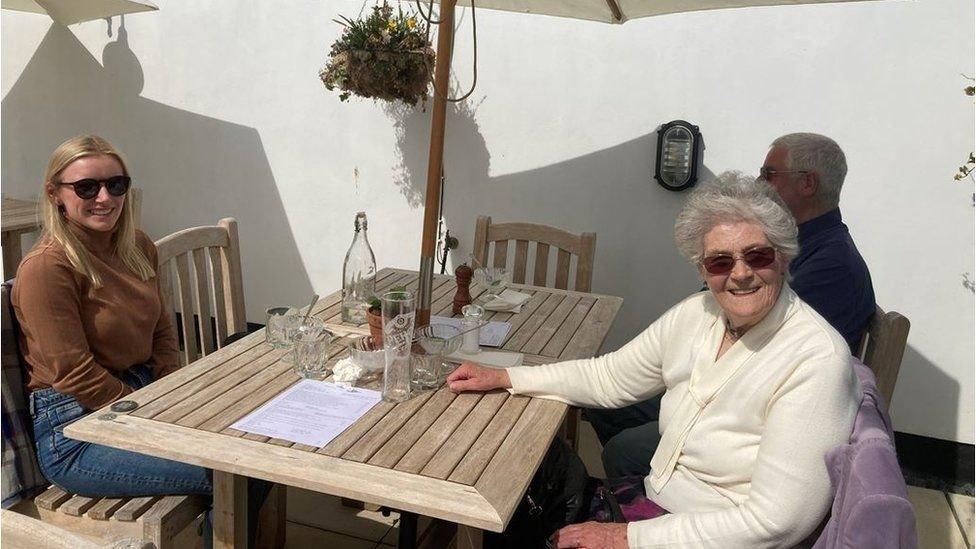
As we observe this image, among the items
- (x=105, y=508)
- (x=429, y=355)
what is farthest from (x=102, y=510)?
(x=429, y=355)

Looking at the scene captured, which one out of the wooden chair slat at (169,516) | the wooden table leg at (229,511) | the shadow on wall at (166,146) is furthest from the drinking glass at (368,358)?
the shadow on wall at (166,146)

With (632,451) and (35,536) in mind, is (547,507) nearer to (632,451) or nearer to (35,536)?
(632,451)

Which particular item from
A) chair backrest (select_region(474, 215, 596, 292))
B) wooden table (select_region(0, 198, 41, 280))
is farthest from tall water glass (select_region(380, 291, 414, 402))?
wooden table (select_region(0, 198, 41, 280))

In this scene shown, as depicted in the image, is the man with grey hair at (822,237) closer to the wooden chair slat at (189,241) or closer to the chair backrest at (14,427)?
the wooden chair slat at (189,241)

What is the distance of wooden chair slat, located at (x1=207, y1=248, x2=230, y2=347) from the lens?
273cm

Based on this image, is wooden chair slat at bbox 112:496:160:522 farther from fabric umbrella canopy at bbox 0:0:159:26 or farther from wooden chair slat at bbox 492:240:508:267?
fabric umbrella canopy at bbox 0:0:159:26

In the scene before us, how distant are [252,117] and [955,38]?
3.34 metres

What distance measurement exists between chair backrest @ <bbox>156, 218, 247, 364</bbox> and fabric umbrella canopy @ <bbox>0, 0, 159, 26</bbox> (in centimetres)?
163

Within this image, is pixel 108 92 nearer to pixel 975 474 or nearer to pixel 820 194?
pixel 820 194

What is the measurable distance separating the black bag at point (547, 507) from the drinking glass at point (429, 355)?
13.2 inches

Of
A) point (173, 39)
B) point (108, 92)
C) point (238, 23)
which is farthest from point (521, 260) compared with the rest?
point (108, 92)

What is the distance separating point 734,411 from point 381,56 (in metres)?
2.29

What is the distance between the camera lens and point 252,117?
163 inches

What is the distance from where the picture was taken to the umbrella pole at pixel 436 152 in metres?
1.82
